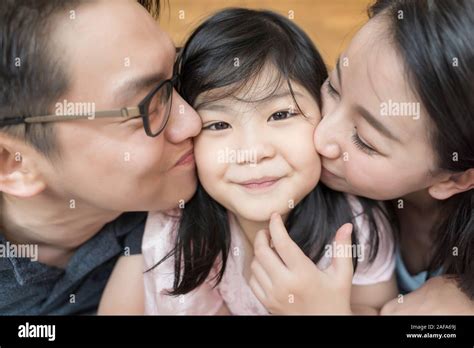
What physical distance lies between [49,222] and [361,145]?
58cm

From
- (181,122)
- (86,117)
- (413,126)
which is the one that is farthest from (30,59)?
(413,126)

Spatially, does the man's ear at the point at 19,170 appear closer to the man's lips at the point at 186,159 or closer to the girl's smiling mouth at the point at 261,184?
the man's lips at the point at 186,159

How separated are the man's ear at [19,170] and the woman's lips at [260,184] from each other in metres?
0.34

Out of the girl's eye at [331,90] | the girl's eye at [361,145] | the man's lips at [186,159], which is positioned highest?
the girl's eye at [331,90]

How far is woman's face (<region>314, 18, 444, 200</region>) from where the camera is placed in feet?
2.86

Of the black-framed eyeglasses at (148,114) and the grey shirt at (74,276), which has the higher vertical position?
the black-framed eyeglasses at (148,114)

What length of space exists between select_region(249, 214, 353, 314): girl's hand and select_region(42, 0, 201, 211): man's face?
18 centimetres

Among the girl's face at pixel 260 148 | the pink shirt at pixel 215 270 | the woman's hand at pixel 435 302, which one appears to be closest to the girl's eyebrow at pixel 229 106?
the girl's face at pixel 260 148

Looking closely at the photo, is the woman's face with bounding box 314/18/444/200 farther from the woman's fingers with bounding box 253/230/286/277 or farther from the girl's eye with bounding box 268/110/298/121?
the woman's fingers with bounding box 253/230/286/277

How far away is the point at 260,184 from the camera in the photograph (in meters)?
0.96

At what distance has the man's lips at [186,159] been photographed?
992mm

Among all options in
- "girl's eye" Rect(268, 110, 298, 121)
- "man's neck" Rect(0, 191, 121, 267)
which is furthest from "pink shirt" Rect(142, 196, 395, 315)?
"girl's eye" Rect(268, 110, 298, 121)

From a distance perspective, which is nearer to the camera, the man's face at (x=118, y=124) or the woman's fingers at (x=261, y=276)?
the man's face at (x=118, y=124)

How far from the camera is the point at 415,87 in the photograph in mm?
859
